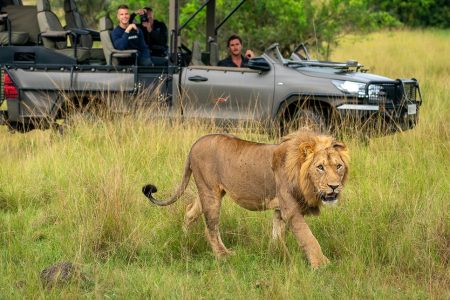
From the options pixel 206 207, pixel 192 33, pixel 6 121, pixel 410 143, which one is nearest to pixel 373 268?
pixel 206 207

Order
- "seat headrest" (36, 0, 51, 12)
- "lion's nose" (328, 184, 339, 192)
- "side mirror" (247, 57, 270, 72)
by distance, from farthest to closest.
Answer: "seat headrest" (36, 0, 51, 12) → "side mirror" (247, 57, 270, 72) → "lion's nose" (328, 184, 339, 192)

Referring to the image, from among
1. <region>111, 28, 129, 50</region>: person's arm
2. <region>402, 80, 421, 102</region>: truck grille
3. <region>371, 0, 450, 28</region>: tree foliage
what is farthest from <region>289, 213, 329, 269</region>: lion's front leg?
<region>371, 0, 450, 28</region>: tree foliage

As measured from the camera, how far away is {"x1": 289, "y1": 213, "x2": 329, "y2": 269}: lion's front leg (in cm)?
519

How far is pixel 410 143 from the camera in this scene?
27.6 ft

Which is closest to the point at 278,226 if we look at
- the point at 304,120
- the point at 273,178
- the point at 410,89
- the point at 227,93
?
the point at 273,178

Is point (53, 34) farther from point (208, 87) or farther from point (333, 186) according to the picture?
point (333, 186)

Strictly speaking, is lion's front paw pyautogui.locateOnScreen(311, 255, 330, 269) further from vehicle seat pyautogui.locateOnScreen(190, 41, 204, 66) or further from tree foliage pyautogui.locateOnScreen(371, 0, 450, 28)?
tree foliage pyautogui.locateOnScreen(371, 0, 450, 28)

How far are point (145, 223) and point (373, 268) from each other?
1.64m

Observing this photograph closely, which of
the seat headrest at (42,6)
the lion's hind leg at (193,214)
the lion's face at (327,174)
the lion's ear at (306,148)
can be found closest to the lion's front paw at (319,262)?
the lion's face at (327,174)

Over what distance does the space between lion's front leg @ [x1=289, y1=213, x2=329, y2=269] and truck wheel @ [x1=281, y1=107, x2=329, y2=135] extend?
135 inches

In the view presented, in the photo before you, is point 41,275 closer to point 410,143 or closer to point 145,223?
point 145,223

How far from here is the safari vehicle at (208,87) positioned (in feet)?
29.6

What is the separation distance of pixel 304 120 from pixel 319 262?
3893 mm

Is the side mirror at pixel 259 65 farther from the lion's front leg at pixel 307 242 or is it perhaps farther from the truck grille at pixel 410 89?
the lion's front leg at pixel 307 242
